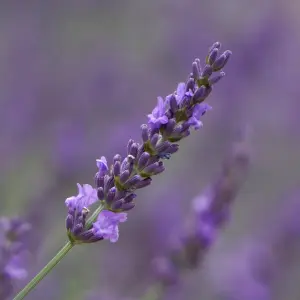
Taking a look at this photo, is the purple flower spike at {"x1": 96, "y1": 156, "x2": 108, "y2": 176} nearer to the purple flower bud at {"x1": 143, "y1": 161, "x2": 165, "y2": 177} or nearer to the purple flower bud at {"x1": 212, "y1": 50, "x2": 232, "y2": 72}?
the purple flower bud at {"x1": 143, "y1": 161, "x2": 165, "y2": 177}

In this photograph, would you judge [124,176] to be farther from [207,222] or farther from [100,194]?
[207,222]

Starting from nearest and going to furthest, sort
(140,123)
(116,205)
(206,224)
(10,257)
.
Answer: (116,205), (10,257), (206,224), (140,123)

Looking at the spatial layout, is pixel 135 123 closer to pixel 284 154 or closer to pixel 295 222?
pixel 295 222

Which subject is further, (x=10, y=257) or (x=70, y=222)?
(x=10, y=257)

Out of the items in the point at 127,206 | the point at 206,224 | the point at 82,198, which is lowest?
the point at 127,206

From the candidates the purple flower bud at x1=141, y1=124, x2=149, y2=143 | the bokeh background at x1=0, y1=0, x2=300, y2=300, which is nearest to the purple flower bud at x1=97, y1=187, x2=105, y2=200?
the purple flower bud at x1=141, y1=124, x2=149, y2=143

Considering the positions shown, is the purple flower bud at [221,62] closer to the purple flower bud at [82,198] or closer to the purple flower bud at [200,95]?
the purple flower bud at [200,95]

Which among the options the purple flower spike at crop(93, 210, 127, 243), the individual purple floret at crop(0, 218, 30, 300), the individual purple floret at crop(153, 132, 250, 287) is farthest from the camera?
the individual purple floret at crop(153, 132, 250, 287)

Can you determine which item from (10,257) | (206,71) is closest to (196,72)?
(206,71)
